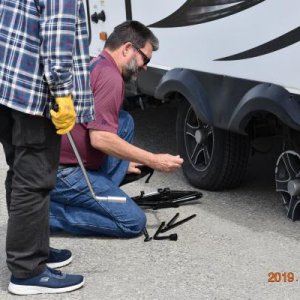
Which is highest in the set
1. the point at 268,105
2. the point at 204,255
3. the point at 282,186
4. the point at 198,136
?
the point at 268,105

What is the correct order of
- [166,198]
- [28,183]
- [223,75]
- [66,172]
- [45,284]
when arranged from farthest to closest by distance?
[166,198] → [223,75] → [66,172] → [45,284] → [28,183]

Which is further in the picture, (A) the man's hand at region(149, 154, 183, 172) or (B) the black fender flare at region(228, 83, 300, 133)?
(A) the man's hand at region(149, 154, 183, 172)

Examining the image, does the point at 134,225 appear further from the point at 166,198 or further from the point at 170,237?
the point at 166,198

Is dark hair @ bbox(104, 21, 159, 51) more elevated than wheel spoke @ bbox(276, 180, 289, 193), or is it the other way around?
dark hair @ bbox(104, 21, 159, 51)

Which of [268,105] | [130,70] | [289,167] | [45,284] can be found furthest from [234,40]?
[45,284]

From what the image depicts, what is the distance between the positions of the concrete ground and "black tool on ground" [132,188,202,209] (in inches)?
2.1

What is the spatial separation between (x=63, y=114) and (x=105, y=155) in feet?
3.67

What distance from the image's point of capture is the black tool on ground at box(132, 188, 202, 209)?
4500 millimetres

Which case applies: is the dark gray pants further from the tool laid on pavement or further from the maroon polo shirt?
the tool laid on pavement

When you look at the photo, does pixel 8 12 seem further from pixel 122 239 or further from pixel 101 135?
pixel 122 239

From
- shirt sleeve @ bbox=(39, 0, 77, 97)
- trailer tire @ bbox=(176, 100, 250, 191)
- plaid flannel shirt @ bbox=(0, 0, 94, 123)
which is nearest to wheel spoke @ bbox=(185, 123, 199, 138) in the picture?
trailer tire @ bbox=(176, 100, 250, 191)

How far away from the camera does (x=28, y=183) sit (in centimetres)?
318

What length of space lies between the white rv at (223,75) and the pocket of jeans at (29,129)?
4.15 ft

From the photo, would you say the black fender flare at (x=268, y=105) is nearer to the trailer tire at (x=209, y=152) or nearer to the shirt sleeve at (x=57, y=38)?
the trailer tire at (x=209, y=152)
